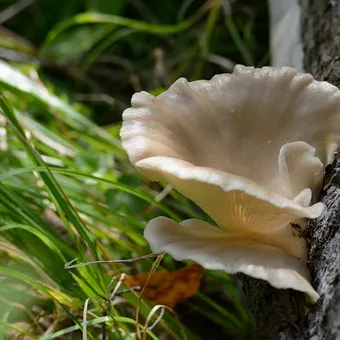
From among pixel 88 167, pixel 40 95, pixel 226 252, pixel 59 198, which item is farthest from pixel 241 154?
pixel 40 95

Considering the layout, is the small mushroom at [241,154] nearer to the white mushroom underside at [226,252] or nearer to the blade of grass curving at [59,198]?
the white mushroom underside at [226,252]

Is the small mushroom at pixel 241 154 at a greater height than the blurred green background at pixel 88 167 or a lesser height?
greater

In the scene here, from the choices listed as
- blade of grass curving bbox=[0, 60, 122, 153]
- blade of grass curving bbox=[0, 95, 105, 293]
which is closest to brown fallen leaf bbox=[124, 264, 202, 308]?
blade of grass curving bbox=[0, 95, 105, 293]

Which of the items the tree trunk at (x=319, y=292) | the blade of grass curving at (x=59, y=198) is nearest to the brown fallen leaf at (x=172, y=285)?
the blade of grass curving at (x=59, y=198)

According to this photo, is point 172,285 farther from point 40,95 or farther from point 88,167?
point 40,95

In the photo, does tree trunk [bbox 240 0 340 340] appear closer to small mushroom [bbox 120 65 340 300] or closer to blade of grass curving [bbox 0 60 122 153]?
small mushroom [bbox 120 65 340 300]

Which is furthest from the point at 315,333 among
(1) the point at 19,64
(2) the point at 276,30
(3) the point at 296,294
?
(1) the point at 19,64
